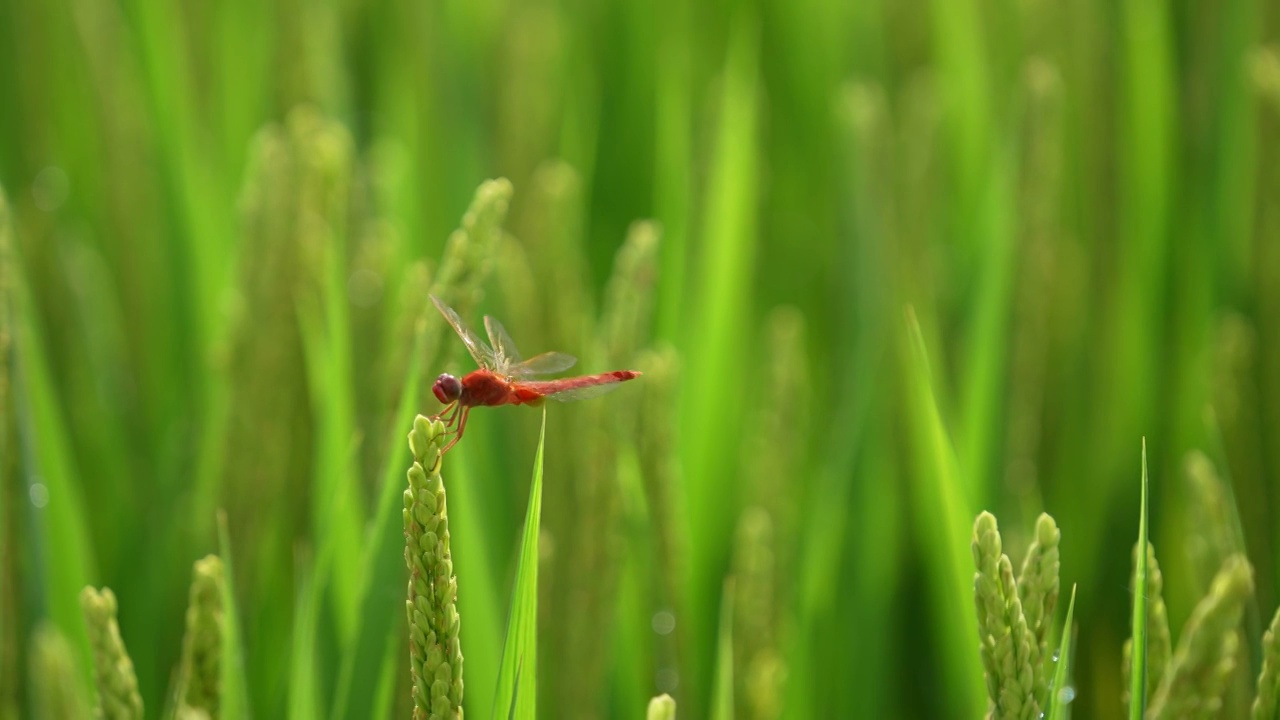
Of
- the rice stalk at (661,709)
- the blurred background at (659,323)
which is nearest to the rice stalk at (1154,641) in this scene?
the blurred background at (659,323)

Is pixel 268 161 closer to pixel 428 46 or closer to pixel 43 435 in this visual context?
pixel 43 435

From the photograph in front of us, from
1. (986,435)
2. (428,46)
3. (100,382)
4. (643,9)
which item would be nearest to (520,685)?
(986,435)

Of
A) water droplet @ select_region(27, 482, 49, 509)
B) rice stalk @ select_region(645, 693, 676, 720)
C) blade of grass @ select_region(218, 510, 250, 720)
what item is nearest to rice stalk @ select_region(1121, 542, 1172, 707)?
rice stalk @ select_region(645, 693, 676, 720)

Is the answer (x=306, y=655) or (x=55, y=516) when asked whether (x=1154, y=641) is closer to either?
(x=306, y=655)

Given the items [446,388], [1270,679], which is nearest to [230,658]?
[446,388]

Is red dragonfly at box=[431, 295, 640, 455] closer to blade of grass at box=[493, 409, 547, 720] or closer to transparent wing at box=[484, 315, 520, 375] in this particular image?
transparent wing at box=[484, 315, 520, 375]

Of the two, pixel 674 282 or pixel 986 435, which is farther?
pixel 674 282
